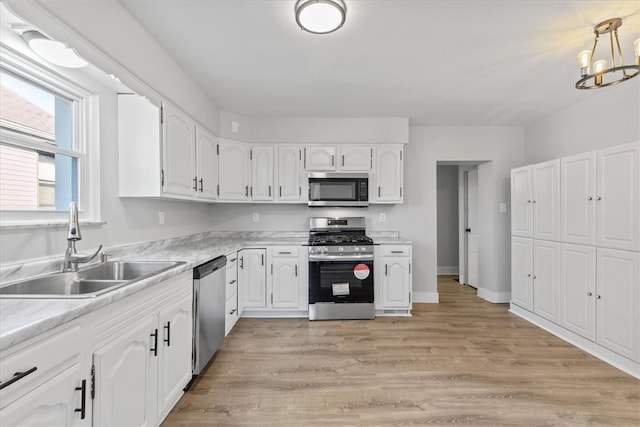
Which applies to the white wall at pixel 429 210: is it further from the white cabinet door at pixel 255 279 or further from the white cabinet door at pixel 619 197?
the white cabinet door at pixel 619 197

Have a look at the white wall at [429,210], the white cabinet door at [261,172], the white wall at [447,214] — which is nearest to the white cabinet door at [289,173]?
the white cabinet door at [261,172]

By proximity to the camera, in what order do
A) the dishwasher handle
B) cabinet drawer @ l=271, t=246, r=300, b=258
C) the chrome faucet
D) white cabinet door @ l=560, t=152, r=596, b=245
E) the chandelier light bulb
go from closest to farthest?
the chrome faucet < the chandelier light bulb < the dishwasher handle < white cabinet door @ l=560, t=152, r=596, b=245 < cabinet drawer @ l=271, t=246, r=300, b=258

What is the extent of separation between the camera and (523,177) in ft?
11.0

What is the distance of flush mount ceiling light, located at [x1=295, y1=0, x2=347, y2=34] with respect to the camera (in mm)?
A: 1612

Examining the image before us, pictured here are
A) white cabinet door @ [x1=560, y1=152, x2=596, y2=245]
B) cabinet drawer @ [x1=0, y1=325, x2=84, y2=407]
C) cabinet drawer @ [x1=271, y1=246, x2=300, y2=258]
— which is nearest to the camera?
cabinet drawer @ [x1=0, y1=325, x2=84, y2=407]

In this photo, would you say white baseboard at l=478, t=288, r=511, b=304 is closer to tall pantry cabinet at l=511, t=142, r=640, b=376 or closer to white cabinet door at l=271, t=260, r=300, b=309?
tall pantry cabinet at l=511, t=142, r=640, b=376

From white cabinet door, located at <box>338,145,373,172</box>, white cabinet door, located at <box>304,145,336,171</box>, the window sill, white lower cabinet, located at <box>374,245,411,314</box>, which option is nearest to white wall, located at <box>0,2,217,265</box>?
the window sill

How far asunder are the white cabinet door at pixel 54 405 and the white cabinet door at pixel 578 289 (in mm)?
3538

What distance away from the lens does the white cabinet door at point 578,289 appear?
251 cm

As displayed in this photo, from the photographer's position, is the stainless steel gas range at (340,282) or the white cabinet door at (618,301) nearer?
the white cabinet door at (618,301)

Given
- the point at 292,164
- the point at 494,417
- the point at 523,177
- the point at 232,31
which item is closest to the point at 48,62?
the point at 232,31

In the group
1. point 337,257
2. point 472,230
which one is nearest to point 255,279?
point 337,257

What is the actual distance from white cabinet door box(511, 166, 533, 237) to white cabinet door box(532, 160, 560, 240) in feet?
0.23

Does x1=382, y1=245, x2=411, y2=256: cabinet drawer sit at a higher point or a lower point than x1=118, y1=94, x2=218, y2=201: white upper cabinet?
lower
